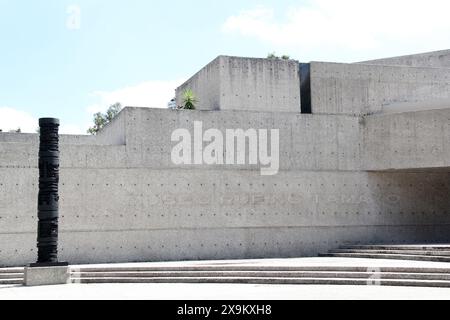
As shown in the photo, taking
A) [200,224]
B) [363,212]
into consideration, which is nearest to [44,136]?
[200,224]

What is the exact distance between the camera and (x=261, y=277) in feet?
50.9

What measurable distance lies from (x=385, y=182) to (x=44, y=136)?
12311mm

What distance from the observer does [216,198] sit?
20.4m

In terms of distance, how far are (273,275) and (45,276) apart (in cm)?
592

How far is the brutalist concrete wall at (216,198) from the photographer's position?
1897 centimetres

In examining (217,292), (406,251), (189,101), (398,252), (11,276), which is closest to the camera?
(217,292)

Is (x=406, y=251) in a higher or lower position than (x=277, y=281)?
higher

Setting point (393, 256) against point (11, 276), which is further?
point (393, 256)

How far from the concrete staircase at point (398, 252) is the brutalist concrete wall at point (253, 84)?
5.29 meters

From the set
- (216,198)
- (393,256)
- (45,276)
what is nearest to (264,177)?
(216,198)

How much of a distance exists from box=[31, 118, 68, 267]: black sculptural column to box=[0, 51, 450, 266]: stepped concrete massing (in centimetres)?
309

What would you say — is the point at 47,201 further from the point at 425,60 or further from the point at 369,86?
the point at 425,60
